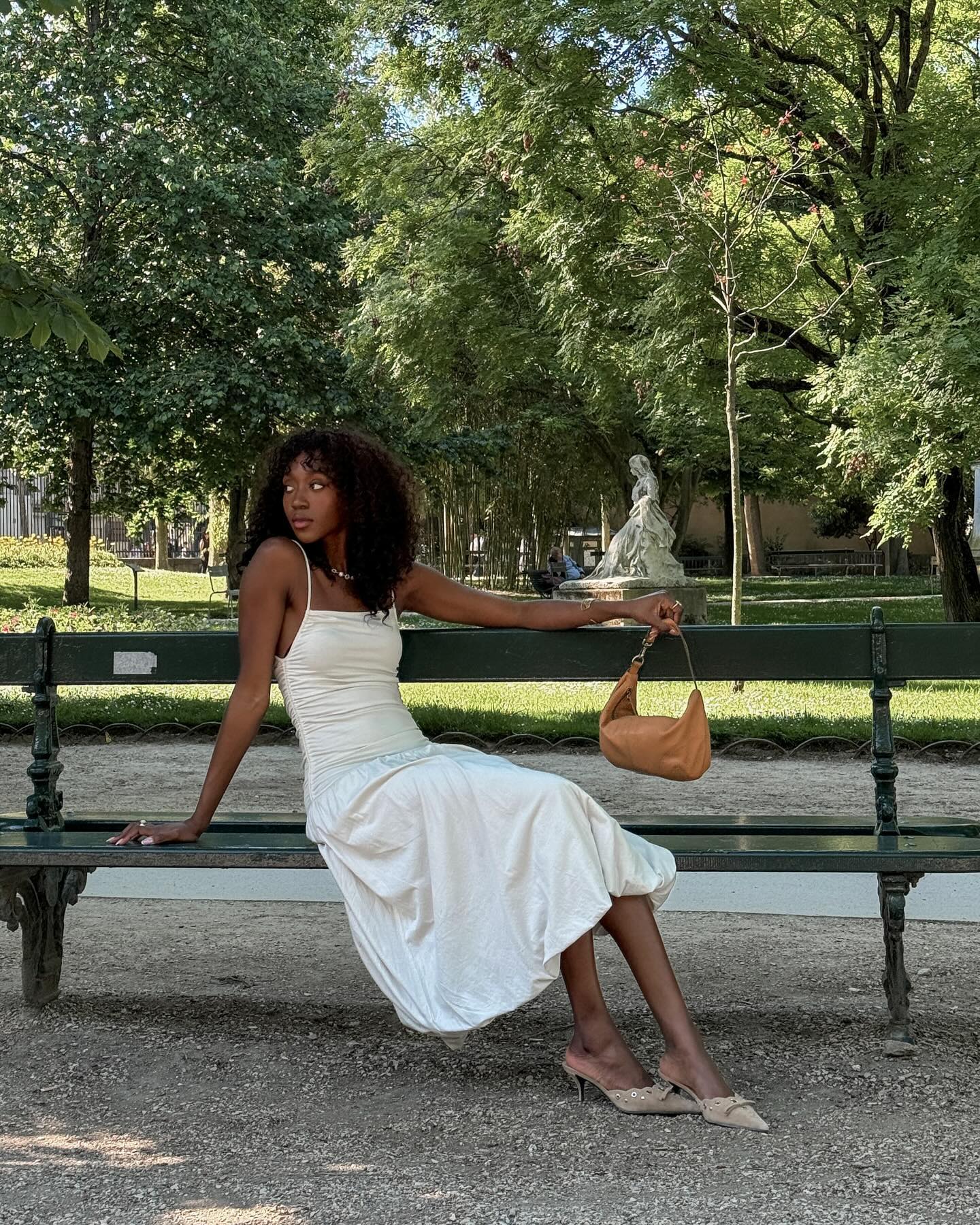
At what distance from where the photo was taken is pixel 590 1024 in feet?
11.5

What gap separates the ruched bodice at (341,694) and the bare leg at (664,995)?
0.76 metres

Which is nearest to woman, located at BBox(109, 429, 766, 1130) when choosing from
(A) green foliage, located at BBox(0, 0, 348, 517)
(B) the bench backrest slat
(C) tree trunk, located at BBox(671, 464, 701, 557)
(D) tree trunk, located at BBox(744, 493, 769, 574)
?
(B) the bench backrest slat

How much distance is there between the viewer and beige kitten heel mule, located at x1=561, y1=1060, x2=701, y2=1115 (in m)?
3.39

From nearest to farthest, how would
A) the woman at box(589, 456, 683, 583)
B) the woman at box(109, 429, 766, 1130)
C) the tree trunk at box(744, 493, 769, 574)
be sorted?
the woman at box(109, 429, 766, 1130) → the woman at box(589, 456, 683, 583) → the tree trunk at box(744, 493, 769, 574)

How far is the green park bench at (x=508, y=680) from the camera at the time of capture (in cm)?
391

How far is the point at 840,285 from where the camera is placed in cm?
1809

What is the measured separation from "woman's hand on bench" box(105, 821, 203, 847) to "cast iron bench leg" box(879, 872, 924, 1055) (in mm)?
1837

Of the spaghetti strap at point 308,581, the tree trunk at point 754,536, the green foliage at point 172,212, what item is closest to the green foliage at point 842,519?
the tree trunk at point 754,536

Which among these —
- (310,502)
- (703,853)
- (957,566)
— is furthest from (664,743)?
(957,566)

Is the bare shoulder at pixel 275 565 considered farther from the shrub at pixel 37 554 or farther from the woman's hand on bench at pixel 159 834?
the shrub at pixel 37 554

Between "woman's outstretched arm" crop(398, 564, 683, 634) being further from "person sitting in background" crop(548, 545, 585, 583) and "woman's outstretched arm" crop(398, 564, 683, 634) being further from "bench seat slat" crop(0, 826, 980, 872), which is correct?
"person sitting in background" crop(548, 545, 585, 583)

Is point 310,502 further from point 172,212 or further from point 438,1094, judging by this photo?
point 172,212

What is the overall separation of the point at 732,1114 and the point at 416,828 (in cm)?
98

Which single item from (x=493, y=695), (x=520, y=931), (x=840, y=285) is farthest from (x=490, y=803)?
(x=840, y=285)
